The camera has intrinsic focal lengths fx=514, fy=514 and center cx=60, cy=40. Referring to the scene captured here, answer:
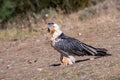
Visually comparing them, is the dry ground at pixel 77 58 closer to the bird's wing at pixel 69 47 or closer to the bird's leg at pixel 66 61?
the bird's leg at pixel 66 61

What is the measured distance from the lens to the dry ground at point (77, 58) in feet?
29.9

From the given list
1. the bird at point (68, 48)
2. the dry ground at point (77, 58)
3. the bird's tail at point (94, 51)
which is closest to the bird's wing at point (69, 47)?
the bird at point (68, 48)

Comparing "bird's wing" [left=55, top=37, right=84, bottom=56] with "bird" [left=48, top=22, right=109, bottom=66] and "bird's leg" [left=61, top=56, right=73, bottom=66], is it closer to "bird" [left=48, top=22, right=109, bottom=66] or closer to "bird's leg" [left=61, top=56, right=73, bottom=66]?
"bird" [left=48, top=22, right=109, bottom=66]

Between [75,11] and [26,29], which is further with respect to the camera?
[75,11]

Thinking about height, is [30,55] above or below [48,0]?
below

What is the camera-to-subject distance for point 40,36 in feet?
A: 48.0

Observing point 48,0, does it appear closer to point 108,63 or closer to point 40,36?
point 40,36

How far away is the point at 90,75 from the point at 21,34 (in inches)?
266

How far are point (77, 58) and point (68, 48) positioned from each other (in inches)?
40.9

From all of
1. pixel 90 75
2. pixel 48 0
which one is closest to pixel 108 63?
pixel 90 75

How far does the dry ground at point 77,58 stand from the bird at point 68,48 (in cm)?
16

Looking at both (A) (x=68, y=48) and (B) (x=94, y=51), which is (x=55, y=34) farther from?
(B) (x=94, y=51)

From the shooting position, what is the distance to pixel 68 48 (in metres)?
9.87

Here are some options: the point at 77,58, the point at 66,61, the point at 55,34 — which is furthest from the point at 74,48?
the point at 77,58
